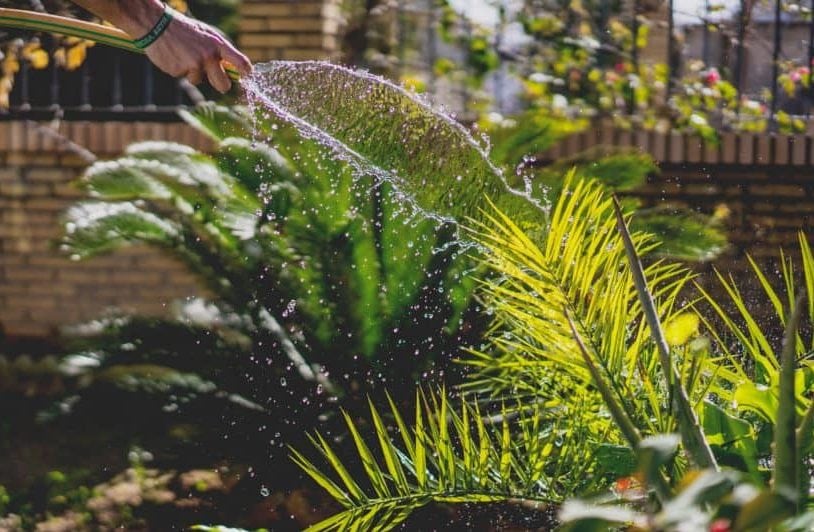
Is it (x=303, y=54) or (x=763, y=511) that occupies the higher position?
(x=763, y=511)

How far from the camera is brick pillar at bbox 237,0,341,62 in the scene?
5.88 metres

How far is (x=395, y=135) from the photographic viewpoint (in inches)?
121

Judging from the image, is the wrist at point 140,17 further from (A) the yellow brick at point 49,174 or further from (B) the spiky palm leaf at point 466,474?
(A) the yellow brick at point 49,174

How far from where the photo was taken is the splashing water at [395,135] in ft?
9.73

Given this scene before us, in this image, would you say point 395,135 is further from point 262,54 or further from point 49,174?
point 49,174

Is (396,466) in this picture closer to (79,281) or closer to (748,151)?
(748,151)

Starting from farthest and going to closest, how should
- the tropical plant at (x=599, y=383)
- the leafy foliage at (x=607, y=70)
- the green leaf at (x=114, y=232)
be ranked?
the leafy foliage at (x=607, y=70) → the green leaf at (x=114, y=232) → the tropical plant at (x=599, y=383)

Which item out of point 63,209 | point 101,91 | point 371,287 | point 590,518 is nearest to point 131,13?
point 371,287

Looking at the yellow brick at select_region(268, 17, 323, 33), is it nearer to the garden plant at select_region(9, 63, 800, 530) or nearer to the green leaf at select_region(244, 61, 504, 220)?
the garden plant at select_region(9, 63, 800, 530)

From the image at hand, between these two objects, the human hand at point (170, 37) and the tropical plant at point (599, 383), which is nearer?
the tropical plant at point (599, 383)

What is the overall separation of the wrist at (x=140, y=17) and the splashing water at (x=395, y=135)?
0.41m

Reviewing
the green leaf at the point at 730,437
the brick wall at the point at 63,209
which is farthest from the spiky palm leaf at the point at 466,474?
the brick wall at the point at 63,209

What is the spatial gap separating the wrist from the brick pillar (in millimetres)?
3405

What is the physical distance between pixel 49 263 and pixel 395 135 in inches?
139
